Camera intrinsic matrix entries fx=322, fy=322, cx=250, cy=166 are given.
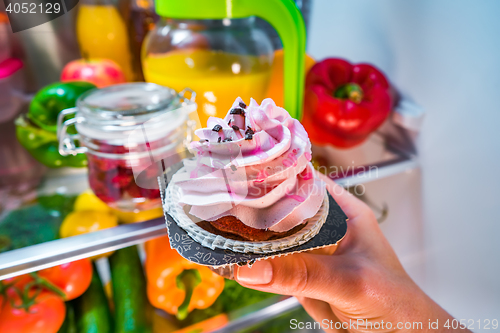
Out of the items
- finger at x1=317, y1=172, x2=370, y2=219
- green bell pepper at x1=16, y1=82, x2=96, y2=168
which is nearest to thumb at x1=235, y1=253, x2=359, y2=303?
finger at x1=317, y1=172, x2=370, y2=219

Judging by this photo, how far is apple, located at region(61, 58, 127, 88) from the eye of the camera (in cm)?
91

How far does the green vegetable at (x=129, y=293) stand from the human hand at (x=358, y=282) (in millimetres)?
386

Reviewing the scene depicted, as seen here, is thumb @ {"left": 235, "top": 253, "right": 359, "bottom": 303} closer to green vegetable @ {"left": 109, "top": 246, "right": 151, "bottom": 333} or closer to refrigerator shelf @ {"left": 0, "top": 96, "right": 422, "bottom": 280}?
refrigerator shelf @ {"left": 0, "top": 96, "right": 422, "bottom": 280}

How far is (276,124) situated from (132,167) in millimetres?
358

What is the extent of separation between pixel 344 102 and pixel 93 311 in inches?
33.9

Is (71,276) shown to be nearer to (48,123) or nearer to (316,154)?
(48,123)

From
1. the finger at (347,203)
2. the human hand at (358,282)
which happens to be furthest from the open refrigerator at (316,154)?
the human hand at (358,282)

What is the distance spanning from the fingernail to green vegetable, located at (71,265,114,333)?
1.45ft

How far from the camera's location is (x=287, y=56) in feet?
2.33

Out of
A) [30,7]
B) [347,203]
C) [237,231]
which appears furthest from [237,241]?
[30,7]

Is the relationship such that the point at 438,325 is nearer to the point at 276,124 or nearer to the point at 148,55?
the point at 276,124

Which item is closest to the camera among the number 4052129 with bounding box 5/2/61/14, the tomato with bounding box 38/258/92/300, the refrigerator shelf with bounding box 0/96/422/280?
the refrigerator shelf with bounding box 0/96/422/280

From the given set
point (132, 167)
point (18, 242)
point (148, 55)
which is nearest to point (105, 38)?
point (148, 55)

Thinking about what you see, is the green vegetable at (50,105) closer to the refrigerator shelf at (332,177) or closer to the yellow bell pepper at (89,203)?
the yellow bell pepper at (89,203)
